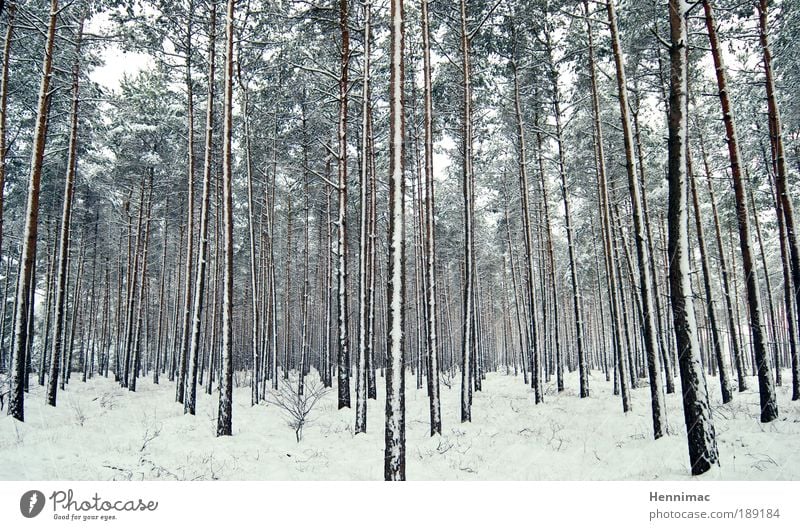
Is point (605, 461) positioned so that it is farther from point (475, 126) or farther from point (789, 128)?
point (789, 128)

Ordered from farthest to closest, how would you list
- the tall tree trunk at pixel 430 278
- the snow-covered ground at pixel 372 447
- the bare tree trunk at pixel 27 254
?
the tall tree trunk at pixel 430 278 < the bare tree trunk at pixel 27 254 < the snow-covered ground at pixel 372 447

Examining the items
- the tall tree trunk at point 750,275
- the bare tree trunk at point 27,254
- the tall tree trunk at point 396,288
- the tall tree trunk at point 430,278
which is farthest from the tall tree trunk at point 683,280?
the bare tree trunk at point 27,254

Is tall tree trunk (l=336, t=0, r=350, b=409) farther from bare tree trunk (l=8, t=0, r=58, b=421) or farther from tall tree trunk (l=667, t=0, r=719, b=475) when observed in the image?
tall tree trunk (l=667, t=0, r=719, b=475)

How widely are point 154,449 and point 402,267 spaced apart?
554 centimetres

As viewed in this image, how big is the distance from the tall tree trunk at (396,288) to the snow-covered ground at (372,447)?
110cm

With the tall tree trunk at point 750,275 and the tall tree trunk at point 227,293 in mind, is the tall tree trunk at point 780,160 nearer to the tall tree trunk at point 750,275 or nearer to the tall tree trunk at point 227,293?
the tall tree trunk at point 750,275

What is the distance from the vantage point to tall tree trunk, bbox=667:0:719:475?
5223mm
